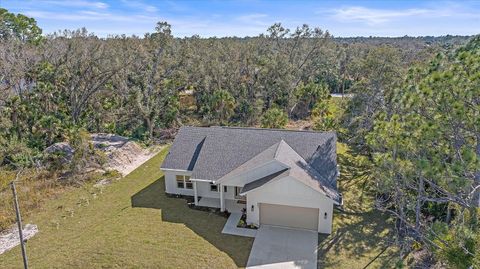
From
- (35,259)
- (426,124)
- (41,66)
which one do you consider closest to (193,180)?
(35,259)

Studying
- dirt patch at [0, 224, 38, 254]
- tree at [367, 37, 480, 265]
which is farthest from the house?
dirt patch at [0, 224, 38, 254]

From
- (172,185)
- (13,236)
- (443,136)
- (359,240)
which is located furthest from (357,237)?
(13,236)

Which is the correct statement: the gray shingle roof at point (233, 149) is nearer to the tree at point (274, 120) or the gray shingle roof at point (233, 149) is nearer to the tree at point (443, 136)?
the tree at point (443, 136)

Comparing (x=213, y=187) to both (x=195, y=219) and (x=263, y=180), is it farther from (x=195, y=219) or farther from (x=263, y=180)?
(x=263, y=180)

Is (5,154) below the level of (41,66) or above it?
below

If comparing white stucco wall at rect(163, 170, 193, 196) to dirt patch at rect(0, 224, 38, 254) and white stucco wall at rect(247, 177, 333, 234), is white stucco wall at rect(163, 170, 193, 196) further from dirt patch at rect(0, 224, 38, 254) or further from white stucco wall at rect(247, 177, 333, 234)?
dirt patch at rect(0, 224, 38, 254)

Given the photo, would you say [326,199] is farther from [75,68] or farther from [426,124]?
[75,68]
